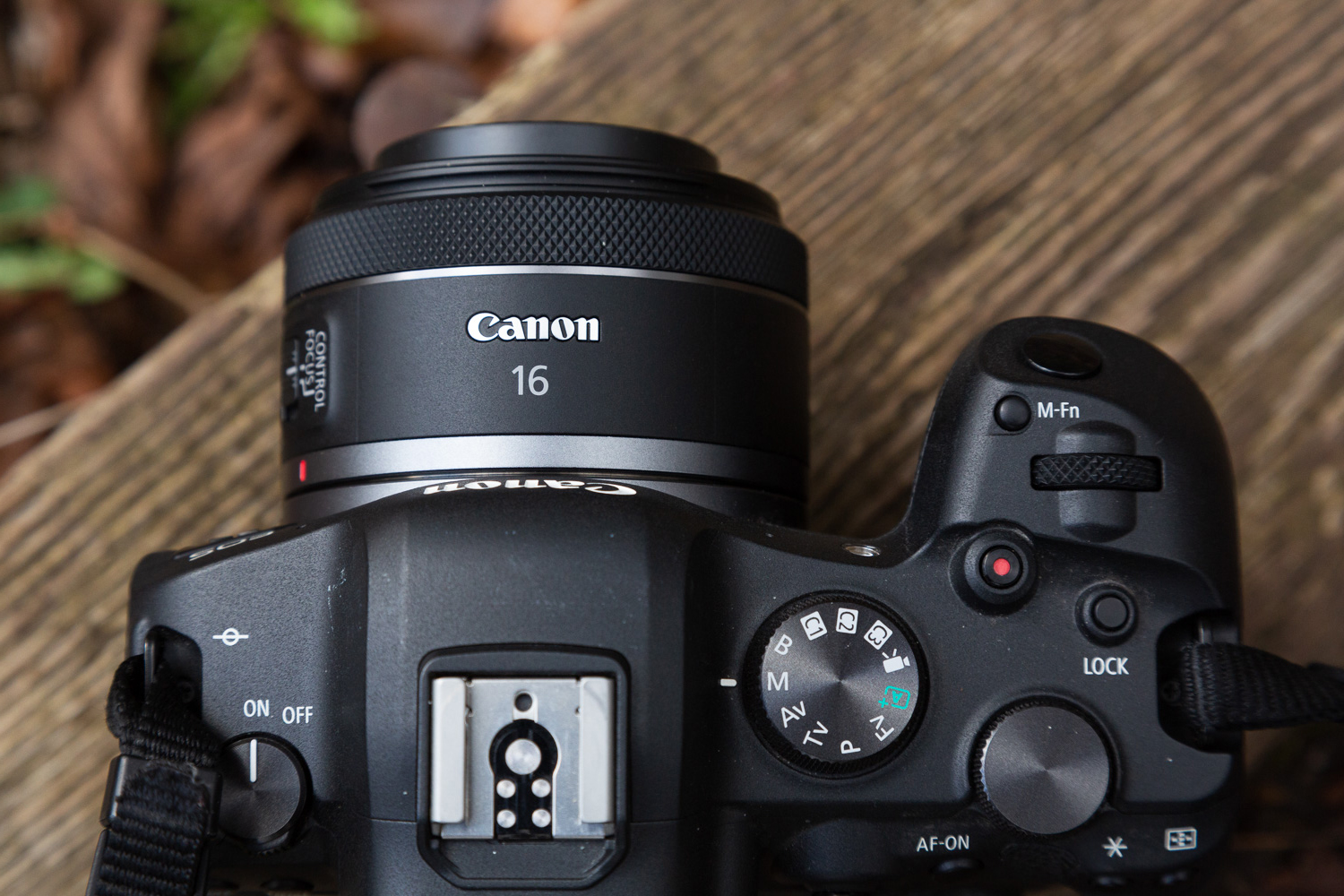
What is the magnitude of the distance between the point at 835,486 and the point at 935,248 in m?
0.22

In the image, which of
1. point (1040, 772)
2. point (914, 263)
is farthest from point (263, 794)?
point (914, 263)

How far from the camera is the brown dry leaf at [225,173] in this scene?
1251mm

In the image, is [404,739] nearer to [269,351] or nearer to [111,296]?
[269,351]

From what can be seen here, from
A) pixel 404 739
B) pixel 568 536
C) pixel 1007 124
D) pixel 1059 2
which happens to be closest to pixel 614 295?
pixel 568 536

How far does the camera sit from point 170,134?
1268 mm

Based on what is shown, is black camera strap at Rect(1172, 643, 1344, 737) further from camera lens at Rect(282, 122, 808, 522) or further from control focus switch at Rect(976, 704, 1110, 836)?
camera lens at Rect(282, 122, 808, 522)

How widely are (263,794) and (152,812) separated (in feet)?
0.17

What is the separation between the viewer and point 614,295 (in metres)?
0.65

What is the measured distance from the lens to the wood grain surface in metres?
0.93

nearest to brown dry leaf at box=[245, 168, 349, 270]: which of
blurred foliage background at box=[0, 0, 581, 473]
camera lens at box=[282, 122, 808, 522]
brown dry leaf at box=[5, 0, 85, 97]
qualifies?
blurred foliage background at box=[0, 0, 581, 473]

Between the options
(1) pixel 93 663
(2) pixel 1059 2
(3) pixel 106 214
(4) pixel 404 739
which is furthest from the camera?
(3) pixel 106 214

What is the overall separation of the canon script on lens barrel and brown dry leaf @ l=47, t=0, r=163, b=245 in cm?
66

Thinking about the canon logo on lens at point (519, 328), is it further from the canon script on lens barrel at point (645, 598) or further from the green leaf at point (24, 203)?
the green leaf at point (24, 203)

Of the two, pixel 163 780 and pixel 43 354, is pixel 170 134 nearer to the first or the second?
pixel 43 354
